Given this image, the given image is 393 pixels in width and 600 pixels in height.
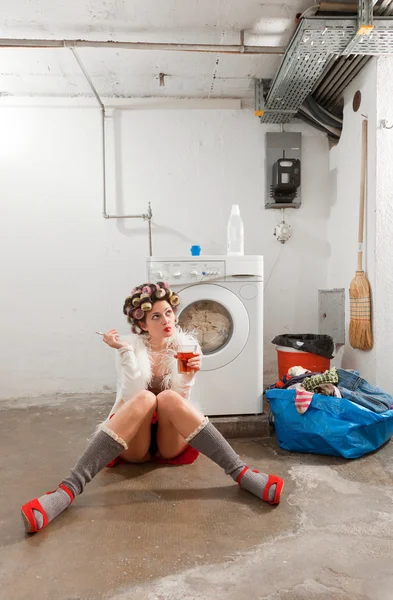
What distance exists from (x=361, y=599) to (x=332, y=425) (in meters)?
0.99

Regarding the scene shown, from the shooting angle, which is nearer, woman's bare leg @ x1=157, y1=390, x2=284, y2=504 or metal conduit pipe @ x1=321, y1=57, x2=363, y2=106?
woman's bare leg @ x1=157, y1=390, x2=284, y2=504

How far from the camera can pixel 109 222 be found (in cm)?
352

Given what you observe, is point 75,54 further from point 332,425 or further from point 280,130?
point 332,425

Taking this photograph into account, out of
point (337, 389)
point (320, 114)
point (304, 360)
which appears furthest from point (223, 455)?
point (320, 114)

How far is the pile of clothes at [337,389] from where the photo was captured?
217 cm

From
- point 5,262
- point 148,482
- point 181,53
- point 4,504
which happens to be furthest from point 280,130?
point 4,504

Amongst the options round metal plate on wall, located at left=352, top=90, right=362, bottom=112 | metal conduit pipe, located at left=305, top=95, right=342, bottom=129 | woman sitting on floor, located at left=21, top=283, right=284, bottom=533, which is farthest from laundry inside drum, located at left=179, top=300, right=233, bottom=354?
metal conduit pipe, located at left=305, top=95, right=342, bottom=129

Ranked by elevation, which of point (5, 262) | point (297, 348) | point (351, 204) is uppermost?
point (351, 204)

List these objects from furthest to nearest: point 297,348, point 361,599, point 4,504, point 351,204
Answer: point 351,204 → point 297,348 → point 4,504 → point 361,599

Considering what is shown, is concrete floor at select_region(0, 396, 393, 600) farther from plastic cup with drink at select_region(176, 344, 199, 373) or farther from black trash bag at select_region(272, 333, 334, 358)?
black trash bag at select_region(272, 333, 334, 358)

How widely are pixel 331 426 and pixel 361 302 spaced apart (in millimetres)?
965

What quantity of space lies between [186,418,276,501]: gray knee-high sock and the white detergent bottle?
1349 millimetres

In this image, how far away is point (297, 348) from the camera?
2.81 meters

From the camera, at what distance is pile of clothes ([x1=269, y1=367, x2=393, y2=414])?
2.17 m
